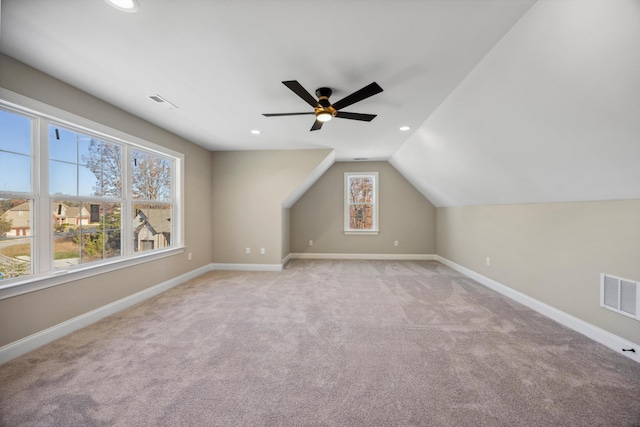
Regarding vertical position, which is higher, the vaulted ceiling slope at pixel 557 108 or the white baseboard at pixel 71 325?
the vaulted ceiling slope at pixel 557 108

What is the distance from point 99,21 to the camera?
162 cm

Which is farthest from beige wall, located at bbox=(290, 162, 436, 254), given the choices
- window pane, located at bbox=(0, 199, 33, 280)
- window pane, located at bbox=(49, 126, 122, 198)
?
window pane, located at bbox=(0, 199, 33, 280)

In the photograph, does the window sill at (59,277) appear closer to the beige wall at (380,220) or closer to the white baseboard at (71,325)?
the white baseboard at (71,325)

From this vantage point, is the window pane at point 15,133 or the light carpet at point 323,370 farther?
the window pane at point 15,133

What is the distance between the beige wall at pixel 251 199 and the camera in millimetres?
4871

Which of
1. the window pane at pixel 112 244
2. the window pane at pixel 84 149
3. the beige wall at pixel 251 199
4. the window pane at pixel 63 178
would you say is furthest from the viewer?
the beige wall at pixel 251 199

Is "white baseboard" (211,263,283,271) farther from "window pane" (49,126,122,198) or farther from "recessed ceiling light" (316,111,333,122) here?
"recessed ceiling light" (316,111,333,122)

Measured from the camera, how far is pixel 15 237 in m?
2.12

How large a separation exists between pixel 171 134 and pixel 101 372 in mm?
3228

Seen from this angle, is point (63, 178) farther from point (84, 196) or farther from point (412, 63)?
point (412, 63)

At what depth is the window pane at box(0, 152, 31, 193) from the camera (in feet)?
6.69

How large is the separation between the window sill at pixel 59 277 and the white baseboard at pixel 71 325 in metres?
0.40

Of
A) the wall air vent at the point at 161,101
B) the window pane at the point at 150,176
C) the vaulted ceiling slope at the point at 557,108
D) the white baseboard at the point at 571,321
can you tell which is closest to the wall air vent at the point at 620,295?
the white baseboard at the point at 571,321

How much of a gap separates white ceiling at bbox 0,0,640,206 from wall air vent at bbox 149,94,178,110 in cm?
9
